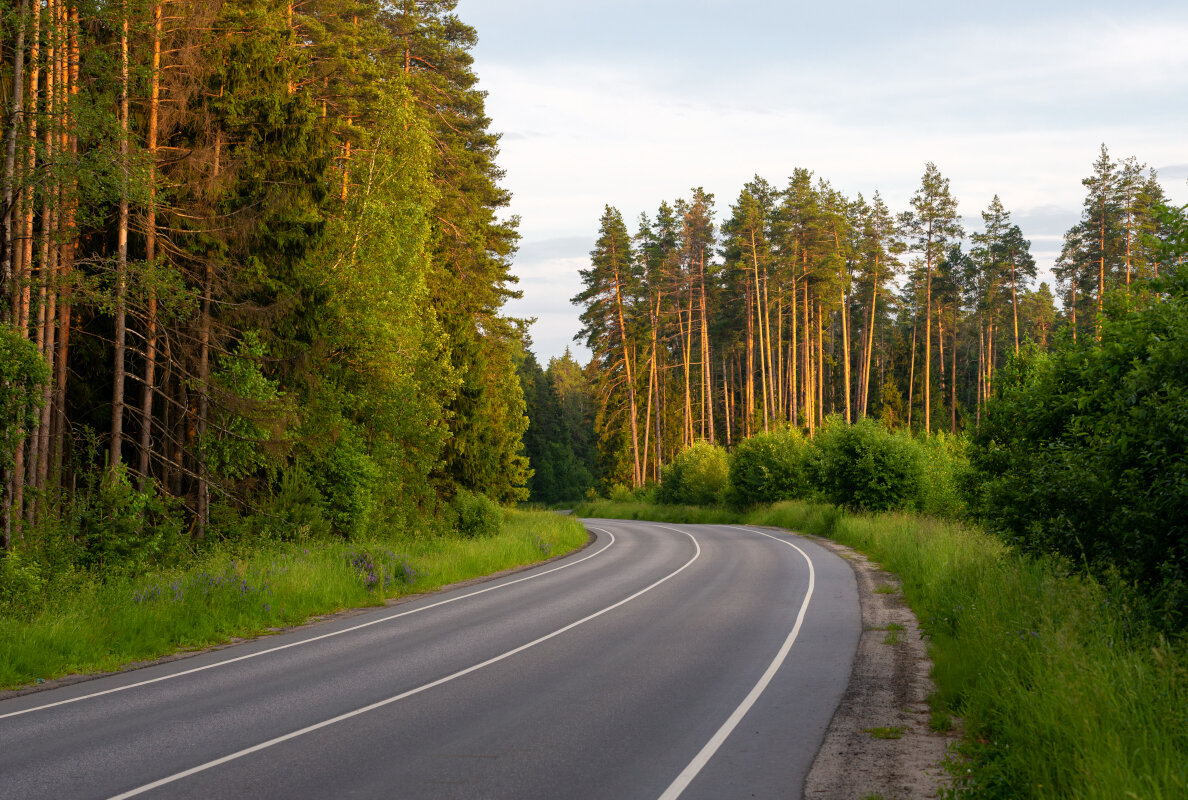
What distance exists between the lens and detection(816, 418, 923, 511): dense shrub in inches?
1293

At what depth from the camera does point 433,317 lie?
1142 inches

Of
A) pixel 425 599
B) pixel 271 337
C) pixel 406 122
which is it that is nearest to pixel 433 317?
pixel 406 122

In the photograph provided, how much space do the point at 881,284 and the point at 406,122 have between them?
5589 centimetres

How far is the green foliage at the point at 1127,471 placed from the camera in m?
6.75

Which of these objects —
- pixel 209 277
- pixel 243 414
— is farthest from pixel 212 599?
pixel 209 277

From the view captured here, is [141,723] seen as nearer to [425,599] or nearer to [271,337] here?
[425,599]

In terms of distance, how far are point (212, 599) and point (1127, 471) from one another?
13.6 metres

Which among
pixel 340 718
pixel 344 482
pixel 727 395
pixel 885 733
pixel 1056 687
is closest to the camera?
pixel 1056 687

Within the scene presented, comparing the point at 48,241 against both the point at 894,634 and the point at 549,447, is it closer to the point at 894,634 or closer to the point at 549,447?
the point at 894,634

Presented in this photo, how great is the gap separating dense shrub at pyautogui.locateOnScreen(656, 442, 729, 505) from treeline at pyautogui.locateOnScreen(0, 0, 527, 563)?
27.2 metres

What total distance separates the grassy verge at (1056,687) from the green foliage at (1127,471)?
0.47 m

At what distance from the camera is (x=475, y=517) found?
30.6 metres

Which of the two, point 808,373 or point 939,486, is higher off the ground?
point 808,373

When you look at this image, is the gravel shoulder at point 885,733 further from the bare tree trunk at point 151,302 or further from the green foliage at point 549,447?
the green foliage at point 549,447
